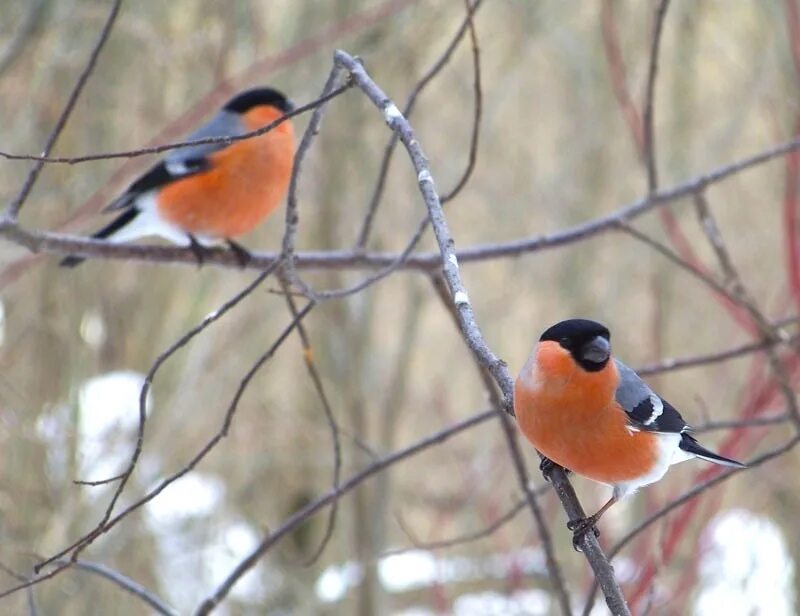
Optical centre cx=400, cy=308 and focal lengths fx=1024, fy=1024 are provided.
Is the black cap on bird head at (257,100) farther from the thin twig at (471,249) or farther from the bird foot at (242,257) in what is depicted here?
the thin twig at (471,249)

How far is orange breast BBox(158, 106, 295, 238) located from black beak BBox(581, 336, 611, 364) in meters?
1.90

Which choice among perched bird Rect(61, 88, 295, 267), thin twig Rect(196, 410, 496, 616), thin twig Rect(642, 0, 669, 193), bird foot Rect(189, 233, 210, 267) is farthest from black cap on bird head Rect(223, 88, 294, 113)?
thin twig Rect(196, 410, 496, 616)

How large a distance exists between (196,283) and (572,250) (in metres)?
1.95

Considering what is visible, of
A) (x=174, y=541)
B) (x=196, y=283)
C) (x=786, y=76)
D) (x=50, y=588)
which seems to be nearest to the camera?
(x=50, y=588)

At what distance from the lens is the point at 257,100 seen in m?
3.85

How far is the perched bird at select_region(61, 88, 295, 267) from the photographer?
140 inches

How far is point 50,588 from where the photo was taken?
398 centimetres

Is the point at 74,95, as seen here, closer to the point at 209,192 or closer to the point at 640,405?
the point at 640,405

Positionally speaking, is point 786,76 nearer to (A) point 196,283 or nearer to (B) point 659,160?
(B) point 659,160

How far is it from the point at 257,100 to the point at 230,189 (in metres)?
0.47

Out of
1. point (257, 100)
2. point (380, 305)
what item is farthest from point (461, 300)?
point (380, 305)

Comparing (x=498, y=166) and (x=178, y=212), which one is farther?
(x=498, y=166)

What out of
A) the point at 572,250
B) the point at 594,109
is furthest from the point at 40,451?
the point at 594,109

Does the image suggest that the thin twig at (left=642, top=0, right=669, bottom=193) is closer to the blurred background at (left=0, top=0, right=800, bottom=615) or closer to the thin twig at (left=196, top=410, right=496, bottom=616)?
the thin twig at (left=196, top=410, right=496, bottom=616)
